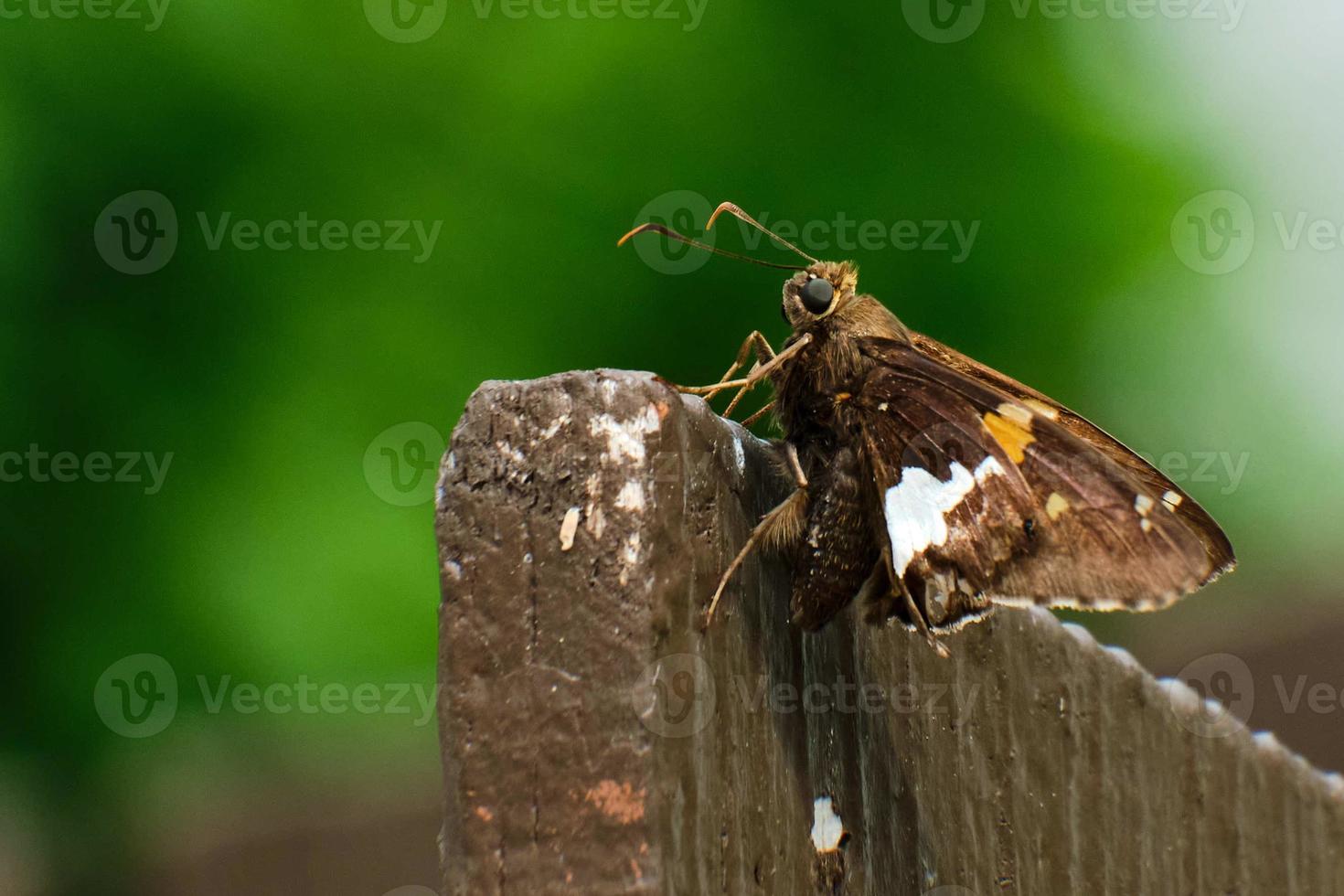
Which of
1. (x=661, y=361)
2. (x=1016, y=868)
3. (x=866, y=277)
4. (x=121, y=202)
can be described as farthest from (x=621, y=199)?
(x=1016, y=868)

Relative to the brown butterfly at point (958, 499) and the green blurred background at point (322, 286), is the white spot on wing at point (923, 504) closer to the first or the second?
the brown butterfly at point (958, 499)

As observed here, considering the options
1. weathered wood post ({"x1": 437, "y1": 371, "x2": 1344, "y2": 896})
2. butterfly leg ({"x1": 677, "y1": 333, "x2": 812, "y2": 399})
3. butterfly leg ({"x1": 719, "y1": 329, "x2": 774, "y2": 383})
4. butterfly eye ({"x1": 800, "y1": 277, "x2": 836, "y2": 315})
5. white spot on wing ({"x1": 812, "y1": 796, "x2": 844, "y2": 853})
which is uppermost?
butterfly eye ({"x1": 800, "y1": 277, "x2": 836, "y2": 315})

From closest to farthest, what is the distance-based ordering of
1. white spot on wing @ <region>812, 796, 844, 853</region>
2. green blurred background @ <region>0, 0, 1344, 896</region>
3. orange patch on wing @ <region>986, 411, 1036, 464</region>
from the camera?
white spot on wing @ <region>812, 796, 844, 853</region> → orange patch on wing @ <region>986, 411, 1036, 464</region> → green blurred background @ <region>0, 0, 1344, 896</region>

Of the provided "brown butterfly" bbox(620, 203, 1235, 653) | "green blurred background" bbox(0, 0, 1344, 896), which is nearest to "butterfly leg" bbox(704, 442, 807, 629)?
"brown butterfly" bbox(620, 203, 1235, 653)

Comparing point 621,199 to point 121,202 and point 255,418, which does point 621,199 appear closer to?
point 255,418

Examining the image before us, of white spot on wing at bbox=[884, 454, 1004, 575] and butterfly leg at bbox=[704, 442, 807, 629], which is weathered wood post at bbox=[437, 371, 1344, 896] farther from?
white spot on wing at bbox=[884, 454, 1004, 575]

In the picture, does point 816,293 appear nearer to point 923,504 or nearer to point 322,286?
point 923,504
